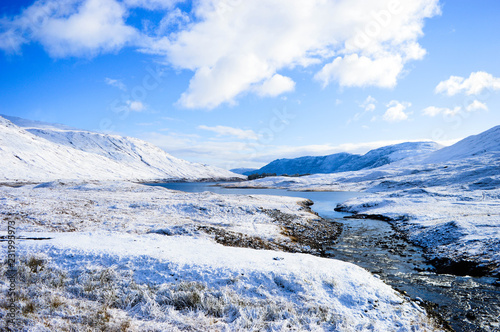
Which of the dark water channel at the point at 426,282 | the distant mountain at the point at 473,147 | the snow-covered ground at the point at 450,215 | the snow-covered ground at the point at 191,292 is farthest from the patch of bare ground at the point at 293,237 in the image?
the distant mountain at the point at 473,147

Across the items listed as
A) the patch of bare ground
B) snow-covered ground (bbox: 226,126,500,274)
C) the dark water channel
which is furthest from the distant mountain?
the dark water channel

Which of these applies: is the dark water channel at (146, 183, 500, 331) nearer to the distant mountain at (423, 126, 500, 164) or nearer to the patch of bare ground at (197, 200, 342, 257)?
the patch of bare ground at (197, 200, 342, 257)

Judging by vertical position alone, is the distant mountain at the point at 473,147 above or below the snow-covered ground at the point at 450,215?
above

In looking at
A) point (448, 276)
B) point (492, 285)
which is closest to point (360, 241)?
point (448, 276)

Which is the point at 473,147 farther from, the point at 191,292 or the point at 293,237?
the point at 191,292

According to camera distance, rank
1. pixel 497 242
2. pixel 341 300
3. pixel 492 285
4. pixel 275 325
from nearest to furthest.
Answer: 1. pixel 275 325
2. pixel 341 300
3. pixel 492 285
4. pixel 497 242

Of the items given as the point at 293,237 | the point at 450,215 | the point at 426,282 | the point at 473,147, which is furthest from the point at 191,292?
the point at 473,147

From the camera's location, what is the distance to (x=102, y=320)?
750cm

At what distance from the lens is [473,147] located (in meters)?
149

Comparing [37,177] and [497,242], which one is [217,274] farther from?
[37,177]

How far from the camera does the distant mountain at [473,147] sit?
134m

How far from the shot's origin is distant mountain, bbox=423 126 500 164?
13450 cm

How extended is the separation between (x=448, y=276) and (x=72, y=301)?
2046 centimetres

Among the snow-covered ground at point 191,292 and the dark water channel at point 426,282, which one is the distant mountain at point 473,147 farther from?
the snow-covered ground at point 191,292
